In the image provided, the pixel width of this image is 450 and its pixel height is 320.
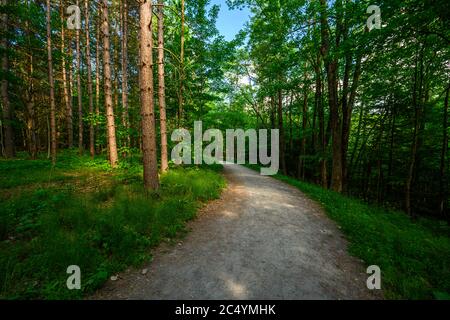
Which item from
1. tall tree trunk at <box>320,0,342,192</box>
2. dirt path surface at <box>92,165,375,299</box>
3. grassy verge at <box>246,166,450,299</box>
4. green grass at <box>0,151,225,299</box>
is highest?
tall tree trunk at <box>320,0,342,192</box>

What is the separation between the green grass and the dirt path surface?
463mm

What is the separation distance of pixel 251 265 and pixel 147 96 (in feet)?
18.4

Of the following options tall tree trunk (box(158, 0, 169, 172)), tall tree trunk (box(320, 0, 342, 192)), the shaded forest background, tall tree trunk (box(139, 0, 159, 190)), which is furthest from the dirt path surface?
tall tree trunk (box(320, 0, 342, 192))

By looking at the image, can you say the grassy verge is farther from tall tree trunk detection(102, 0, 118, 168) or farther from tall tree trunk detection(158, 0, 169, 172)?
tall tree trunk detection(102, 0, 118, 168)

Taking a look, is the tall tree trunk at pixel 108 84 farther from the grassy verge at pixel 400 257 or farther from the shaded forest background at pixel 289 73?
the grassy verge at pixel 400 257

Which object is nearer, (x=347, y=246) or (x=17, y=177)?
(x=347, y=246)

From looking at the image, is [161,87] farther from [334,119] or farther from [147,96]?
[334,119]

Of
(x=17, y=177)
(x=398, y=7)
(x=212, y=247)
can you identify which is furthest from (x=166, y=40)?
(x=212, y=247)

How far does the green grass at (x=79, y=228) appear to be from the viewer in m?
3.15

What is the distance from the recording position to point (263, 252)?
14.1 feet

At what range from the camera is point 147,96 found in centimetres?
641

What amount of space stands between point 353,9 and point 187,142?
913 centimetres

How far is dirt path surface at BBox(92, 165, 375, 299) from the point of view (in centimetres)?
315

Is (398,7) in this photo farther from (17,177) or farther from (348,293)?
(17,177)
